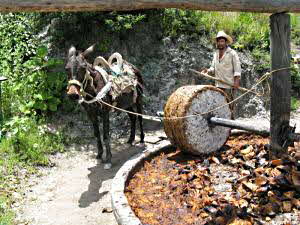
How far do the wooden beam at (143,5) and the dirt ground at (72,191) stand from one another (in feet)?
9.58

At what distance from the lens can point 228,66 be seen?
624cm

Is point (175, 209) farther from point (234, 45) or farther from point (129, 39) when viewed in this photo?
point (234, 45)

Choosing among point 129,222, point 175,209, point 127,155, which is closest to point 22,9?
point 129,222

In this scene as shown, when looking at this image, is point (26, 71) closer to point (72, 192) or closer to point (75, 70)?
point (75, 70)

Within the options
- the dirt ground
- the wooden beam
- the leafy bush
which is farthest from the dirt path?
the leafy bush

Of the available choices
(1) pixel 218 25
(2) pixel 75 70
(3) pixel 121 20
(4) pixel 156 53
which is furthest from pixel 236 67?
(1) pixel 218 25

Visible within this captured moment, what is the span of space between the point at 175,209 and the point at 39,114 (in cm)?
561

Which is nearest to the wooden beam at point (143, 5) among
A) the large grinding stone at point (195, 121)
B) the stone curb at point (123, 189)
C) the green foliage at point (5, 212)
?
the large grinding stone at point (195, 121)

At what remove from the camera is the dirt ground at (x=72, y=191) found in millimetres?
5090

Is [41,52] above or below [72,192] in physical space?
above

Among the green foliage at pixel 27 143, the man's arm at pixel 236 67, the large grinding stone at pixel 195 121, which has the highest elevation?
the man's arm at pixel 236 67

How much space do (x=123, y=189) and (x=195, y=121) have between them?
144cm

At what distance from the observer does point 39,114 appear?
28.1ft

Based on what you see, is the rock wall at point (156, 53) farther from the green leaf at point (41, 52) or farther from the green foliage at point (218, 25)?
the green leaf at point (41, 52)
